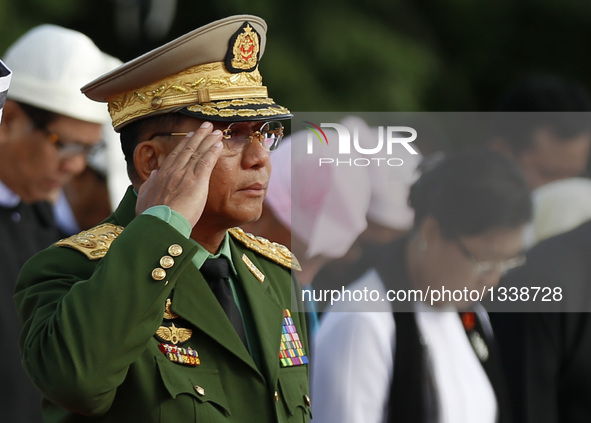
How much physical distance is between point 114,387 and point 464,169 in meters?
1.90

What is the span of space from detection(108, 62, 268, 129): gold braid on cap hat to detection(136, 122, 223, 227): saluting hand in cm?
13

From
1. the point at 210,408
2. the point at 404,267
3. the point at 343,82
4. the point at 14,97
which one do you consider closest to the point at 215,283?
the point at 210,408

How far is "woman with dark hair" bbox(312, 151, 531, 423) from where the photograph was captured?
3.90 m

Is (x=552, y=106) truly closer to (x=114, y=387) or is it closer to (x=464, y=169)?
(x=464, y=169)

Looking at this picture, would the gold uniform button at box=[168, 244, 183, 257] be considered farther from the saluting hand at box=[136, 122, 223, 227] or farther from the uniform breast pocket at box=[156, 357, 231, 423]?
the uniform breast pocket at box=[156, 357, 231, 423]

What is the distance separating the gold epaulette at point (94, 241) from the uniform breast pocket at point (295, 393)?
511mm

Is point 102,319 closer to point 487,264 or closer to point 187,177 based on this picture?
point 187,177

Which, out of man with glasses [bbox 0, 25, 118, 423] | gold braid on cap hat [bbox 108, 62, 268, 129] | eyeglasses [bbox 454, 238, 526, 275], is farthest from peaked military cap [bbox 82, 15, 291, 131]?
man with glasses [bbox 0, 25, 118, 423]

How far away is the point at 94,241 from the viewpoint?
2848 mm

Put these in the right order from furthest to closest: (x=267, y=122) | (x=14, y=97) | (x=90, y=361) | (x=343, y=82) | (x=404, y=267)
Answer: (x=343, y=82) < (x=14, y=97) < (x=404, y=267) < (x=267, y=122) < (x=90, y=361)

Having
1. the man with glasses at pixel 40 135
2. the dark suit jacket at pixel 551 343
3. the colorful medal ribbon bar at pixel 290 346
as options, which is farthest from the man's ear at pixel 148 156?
the man with glasses at pixel 40 135

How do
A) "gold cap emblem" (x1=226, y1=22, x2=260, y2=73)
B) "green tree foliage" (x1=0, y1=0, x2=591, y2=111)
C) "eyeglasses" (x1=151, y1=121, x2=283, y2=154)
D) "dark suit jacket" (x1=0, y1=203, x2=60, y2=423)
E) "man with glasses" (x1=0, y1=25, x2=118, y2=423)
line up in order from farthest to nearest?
1. "green tree foliage" (x1=0, y1=0, x2=591, y2=111)
2. "man with glasses" (x1=0, y1=25, x2=118, y2=423)
3. "dark suit jacket" (x1=0, y1=203, x2=60, y2=423)
4. "gold cap emblem" (x1=226, y1=22, x2=260, y2=73)
5. "eyeglasses" (x1=151, y1=121, x2=283, y2=154)

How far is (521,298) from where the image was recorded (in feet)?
13.7

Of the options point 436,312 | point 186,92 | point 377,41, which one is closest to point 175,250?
point 186,92
